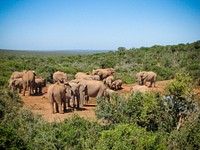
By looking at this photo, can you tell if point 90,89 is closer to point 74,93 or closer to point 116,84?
point 74,93

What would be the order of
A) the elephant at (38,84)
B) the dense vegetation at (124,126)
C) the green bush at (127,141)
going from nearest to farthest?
1. the green bush at (127,141)
2. the dense vegetation at (124,126)
3. the elephant at (38,84)

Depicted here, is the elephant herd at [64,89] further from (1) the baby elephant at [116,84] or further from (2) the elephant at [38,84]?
(1) the baby elephant at [116,84]

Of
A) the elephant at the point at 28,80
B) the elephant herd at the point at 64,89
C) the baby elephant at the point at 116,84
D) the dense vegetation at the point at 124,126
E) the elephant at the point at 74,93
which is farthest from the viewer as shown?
the baby elephant at the point at 116,84

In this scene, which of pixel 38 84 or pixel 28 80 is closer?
pixel 28 80

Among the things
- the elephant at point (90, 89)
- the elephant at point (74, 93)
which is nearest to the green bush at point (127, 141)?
the elephant at point (74, 93)

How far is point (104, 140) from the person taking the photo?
7.73 metres

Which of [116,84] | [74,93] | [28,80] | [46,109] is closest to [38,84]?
[28,80]

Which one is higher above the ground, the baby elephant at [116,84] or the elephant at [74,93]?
the elephant at [74,93]

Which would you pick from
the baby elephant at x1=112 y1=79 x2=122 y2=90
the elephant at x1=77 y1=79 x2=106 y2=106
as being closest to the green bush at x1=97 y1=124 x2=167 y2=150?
the elephant at x1=77 y1=79 x2=106 y2=106

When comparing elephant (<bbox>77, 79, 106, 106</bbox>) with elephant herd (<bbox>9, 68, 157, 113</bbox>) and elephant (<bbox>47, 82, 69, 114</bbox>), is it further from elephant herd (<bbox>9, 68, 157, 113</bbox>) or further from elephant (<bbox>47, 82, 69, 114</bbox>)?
elephant (<bbox>47, 82, 69, 114</bbox>)

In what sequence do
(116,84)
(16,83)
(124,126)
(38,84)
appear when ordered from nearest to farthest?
1. (124,126)
2. (16,83)
3. (38,84)
4. (116,84)

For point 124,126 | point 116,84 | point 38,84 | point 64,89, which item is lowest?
point 116,84

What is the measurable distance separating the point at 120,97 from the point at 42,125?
11.1ft

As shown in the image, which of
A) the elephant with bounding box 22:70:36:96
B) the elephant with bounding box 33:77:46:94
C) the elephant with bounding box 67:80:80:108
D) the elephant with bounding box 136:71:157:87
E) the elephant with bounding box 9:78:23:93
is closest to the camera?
the elephant with bounding box 67:80:80:108
